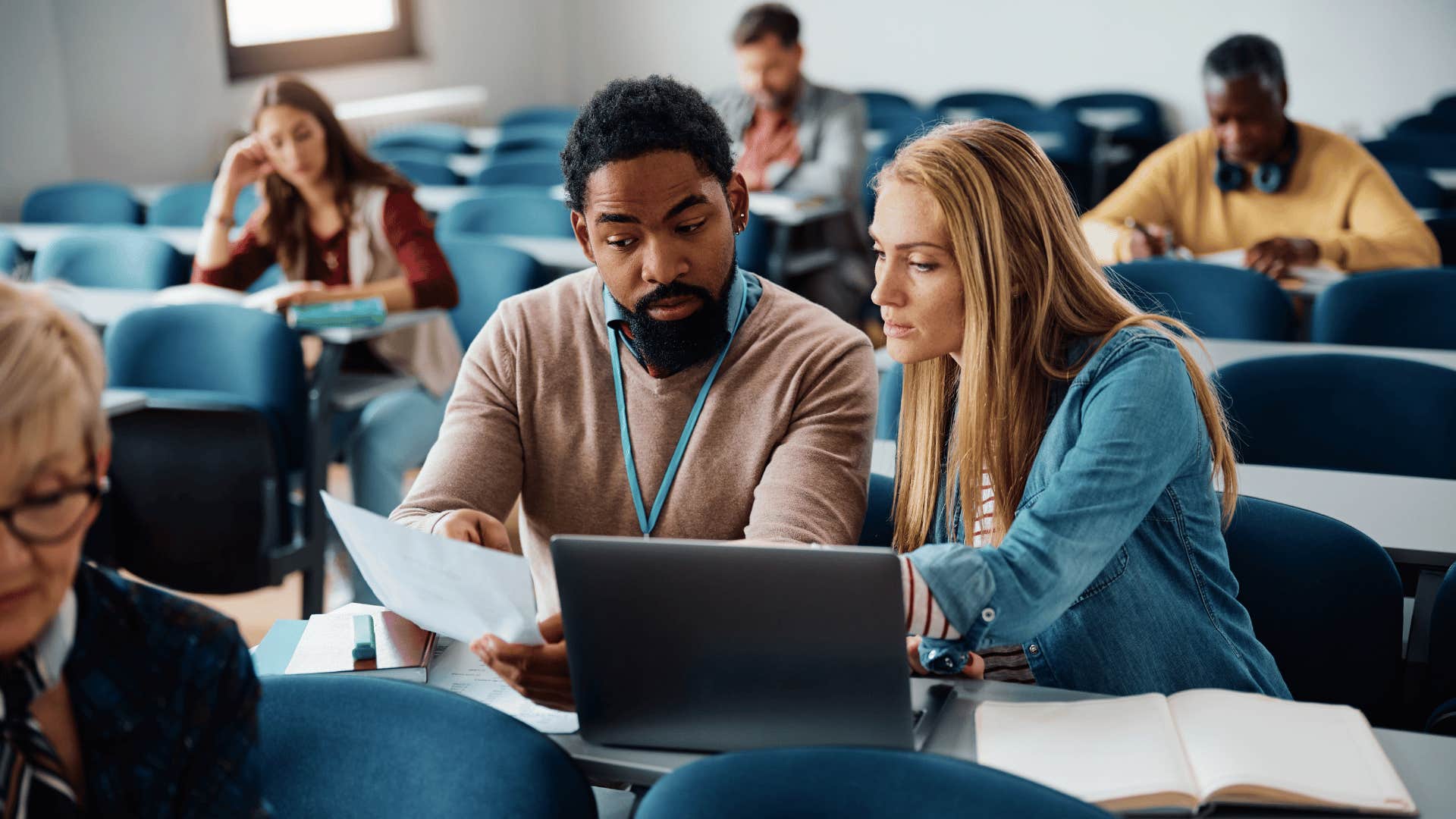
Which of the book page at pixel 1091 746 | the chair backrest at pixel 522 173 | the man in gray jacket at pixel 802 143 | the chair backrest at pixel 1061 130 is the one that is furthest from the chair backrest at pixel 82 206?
the book page at pixel 1091 746

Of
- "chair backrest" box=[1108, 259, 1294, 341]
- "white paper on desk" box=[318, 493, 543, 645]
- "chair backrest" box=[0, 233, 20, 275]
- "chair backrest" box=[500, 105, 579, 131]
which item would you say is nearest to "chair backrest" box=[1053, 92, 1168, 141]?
"chair backrest" box=[500, 105, 579, 131]

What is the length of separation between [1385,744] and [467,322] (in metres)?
2.64

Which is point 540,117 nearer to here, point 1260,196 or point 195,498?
point 1260,196

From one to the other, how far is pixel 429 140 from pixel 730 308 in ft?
17.2

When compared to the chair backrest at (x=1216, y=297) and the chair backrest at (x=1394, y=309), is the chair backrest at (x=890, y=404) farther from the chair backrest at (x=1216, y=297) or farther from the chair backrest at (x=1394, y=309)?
the chair backrest at (x=1394, y=309)

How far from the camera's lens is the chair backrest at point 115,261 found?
3.65 metres

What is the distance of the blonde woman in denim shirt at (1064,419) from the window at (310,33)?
554 cm

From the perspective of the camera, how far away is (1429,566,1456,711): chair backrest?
1463 millimetres

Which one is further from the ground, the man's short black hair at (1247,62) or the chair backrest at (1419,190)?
the man's short black hair at (1247,62)

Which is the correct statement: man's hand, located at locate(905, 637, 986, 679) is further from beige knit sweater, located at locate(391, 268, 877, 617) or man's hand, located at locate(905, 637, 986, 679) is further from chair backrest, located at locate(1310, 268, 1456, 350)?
chair backrest, located at locate(1310, 268, 1456, 350)

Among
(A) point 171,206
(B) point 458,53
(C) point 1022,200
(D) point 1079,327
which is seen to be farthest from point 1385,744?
(B) point 458,53

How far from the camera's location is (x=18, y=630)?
2.59 ft

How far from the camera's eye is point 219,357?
2803 millimetres

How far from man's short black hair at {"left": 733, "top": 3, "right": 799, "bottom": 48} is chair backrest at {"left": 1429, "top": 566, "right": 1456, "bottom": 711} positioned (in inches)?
133
